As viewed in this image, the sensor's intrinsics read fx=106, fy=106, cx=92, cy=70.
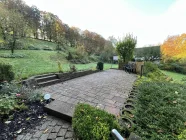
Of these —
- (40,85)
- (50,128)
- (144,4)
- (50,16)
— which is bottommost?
(50,128)

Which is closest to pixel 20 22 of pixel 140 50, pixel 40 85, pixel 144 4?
pixel 40 85

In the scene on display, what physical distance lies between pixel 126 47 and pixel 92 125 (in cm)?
1103

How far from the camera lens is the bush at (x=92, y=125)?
1.22 meters

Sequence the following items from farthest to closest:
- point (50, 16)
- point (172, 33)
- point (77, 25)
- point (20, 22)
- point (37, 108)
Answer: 1. point (77, 25)
2. point (50, 16)
3. point (172, 33)
4. point (20, 22)
5. point (37, 108)

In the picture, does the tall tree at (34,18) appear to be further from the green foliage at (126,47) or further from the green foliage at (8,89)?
the green foliage at (8,89)

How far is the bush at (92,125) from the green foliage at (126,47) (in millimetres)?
10688

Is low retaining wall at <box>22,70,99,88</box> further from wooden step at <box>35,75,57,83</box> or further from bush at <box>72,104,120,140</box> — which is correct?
bush at <box>72,104,120,140</box>

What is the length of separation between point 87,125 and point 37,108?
5.60 ft

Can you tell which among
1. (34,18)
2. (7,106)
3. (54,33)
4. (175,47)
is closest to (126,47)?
(175,47)

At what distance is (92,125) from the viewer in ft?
4.34

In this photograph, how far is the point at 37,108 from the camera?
8.16 feet

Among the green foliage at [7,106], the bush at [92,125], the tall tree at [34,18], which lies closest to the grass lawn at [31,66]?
the green foliage at [7,106]

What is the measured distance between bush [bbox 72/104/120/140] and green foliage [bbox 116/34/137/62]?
10.7 meters

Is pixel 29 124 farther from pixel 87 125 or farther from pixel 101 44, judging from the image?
pixel 101 44
